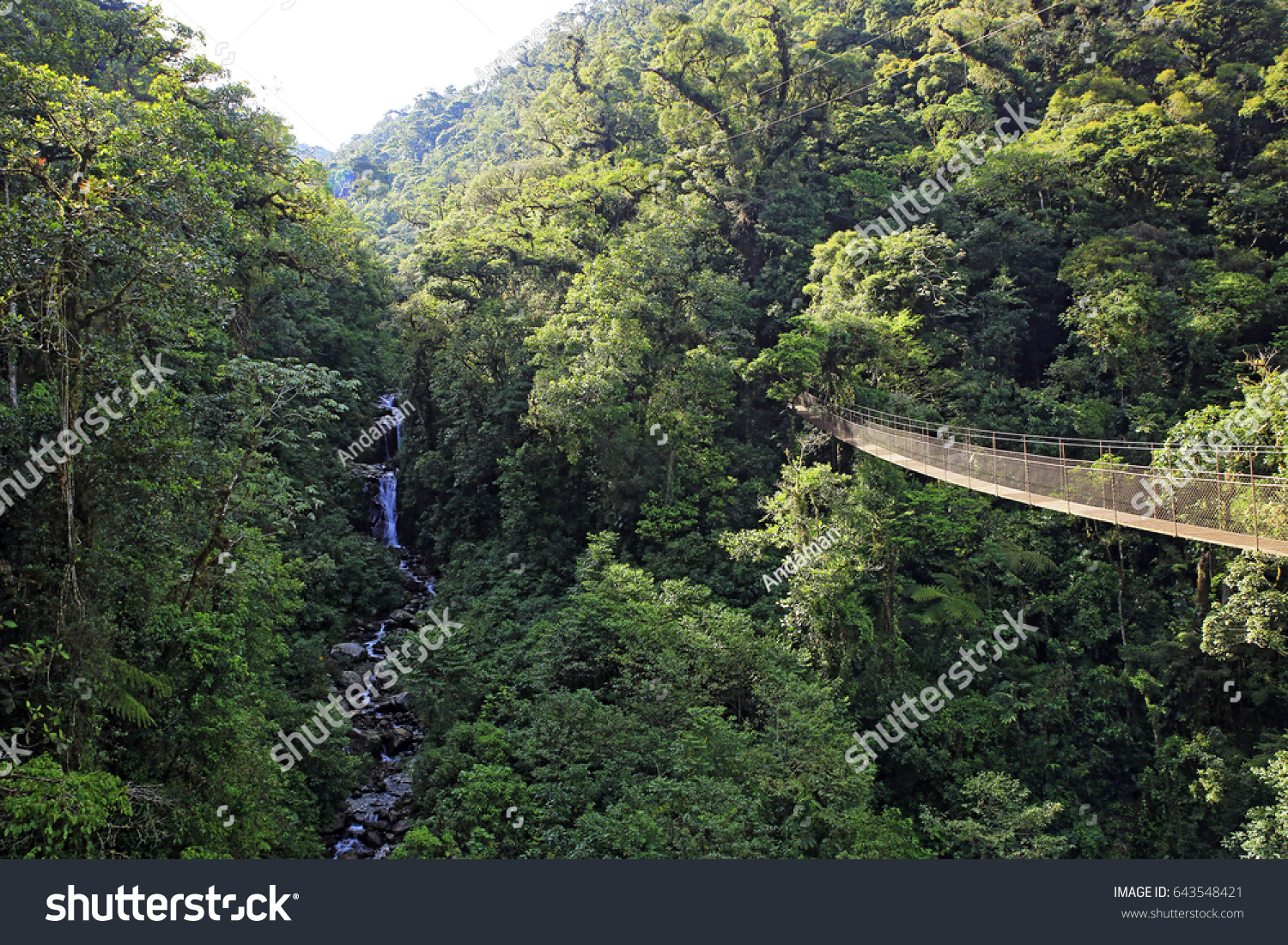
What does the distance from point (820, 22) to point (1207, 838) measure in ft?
83.1

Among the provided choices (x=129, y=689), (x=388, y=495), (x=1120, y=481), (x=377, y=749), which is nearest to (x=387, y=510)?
(x=388, y=495)

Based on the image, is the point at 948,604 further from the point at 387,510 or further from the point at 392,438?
the point at 392,438

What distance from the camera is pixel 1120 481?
332 inches

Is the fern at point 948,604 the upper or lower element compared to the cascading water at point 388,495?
lower

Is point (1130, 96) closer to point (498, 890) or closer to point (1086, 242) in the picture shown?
point (1086, 242)

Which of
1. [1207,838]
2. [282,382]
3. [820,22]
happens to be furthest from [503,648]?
[820,22]

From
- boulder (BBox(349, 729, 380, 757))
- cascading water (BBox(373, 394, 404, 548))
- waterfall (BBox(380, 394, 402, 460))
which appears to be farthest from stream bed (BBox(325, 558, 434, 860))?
waterfall (BBox(380, 394, 402, 460))

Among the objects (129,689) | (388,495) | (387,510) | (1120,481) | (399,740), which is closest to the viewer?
(129,689)

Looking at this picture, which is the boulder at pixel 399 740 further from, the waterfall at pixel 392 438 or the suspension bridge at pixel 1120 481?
the waterfall at pixel 392 438

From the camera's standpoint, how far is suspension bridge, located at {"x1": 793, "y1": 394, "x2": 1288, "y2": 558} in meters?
7.17

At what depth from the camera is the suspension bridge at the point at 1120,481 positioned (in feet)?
23.5

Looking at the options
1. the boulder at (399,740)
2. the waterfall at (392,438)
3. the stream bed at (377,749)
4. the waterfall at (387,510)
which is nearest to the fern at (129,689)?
the stream bed at (377,749)

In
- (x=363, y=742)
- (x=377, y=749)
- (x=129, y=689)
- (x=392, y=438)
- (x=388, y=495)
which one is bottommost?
(x=377, y=749)

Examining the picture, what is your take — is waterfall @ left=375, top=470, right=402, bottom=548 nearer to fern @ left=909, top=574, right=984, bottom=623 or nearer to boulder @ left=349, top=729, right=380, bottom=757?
boulder @ left=349, top=729, right=380, bottom=757
